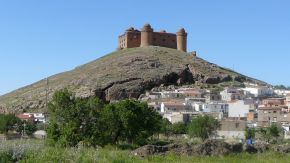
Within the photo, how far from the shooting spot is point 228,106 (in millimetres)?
88125

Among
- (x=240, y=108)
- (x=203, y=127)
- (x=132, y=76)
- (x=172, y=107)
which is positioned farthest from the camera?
(x=132, y=76)

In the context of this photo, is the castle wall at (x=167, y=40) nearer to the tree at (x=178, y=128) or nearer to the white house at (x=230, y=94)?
the white house at (x=230, y=94)

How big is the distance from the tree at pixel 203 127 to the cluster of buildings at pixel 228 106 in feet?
12.2

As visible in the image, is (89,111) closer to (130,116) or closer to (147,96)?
(130,116)

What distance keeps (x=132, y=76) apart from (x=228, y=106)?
22.1 meters

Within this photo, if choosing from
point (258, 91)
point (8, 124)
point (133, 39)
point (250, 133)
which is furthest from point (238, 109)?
point (133, 39)

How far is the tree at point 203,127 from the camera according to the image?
56.5m

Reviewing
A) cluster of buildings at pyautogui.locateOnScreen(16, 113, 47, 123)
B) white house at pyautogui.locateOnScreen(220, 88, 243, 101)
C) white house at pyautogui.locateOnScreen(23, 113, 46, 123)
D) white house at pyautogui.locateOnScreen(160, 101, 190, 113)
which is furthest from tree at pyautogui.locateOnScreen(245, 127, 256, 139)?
white house at pyautogui.locateOnScreen(220, 88, 243, 101)

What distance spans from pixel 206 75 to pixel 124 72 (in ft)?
60.3

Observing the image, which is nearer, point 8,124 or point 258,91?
point 8,124

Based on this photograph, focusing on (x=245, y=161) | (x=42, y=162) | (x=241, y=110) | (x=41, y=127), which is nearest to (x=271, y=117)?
(x=241, y=110)

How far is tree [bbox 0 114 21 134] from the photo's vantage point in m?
60.9

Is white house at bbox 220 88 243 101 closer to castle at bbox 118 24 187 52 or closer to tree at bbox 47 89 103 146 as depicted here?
castle at bbox 118 24 187 52

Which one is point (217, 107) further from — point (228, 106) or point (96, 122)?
point (96, 122)
